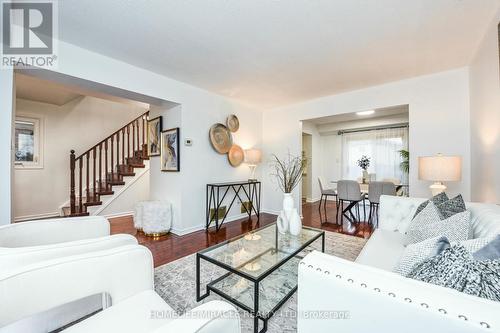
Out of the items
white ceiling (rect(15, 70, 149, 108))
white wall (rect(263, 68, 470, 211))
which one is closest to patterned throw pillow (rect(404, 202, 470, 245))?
white wall (rect(263, 68, 470, 211))

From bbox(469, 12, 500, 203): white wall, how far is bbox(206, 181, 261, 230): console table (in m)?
3.01

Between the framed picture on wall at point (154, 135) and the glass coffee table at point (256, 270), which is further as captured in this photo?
the framed picture on wall at point (154, 135)

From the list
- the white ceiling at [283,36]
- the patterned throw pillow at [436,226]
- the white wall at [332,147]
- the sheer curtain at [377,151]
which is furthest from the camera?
the white wall at [332,147]

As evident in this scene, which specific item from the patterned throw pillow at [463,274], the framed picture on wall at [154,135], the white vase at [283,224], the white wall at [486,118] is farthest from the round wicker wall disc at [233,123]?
the patterned throw pillow at [463,274]

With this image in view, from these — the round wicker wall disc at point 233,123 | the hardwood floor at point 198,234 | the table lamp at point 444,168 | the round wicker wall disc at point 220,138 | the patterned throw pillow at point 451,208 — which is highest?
the round wicker wall disc at point 233,123

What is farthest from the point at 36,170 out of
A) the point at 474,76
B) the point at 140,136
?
the point at 474,76

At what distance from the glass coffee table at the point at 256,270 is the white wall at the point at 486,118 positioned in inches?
69.0

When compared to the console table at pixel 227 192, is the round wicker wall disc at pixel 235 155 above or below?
above

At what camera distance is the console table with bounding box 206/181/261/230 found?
11.5 feet

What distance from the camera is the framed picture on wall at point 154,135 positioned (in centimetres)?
358

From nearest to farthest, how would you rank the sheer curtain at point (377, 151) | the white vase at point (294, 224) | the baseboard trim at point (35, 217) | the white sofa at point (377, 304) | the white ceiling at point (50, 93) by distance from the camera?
the white sofa at point (377, 304), the white vase at point (294, 224), the white ceiling at point (50, 93), the baseboard trim at point (35, 217), the sheer curtain at point (377, 151)

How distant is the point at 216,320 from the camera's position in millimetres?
549

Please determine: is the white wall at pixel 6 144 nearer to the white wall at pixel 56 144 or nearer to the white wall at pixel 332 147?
the white wall at pixel 56 144

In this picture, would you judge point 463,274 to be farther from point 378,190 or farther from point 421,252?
point 378,190
